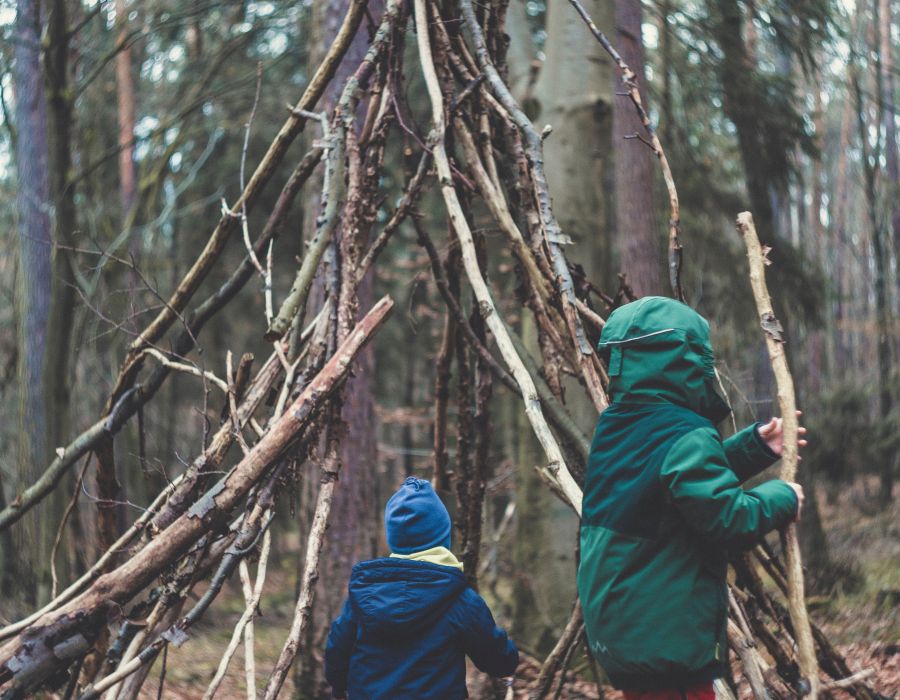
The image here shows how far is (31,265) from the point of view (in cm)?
729

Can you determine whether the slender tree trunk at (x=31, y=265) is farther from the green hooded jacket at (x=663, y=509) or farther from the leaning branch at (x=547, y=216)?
the green hooded jacket at (x=663, y=509)

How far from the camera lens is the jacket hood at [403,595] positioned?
113 inches

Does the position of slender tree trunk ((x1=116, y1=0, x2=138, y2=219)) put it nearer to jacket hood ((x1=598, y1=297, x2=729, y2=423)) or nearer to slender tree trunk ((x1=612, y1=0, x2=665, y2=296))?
slender tree trunk ((x1=612, y1=0, x2=665, y2=296))

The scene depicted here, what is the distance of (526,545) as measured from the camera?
22.1 ft

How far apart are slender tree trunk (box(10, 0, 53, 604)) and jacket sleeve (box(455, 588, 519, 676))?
491cm

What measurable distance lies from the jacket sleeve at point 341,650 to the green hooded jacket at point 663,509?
3.26 feet

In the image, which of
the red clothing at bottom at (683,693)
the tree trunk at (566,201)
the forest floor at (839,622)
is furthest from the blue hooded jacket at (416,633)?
the tree trunk at (566,201)

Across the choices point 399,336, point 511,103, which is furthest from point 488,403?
point 399,336

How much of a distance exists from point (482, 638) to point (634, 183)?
15.8ft

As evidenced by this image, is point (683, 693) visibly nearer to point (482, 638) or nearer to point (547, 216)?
point (482, 638)

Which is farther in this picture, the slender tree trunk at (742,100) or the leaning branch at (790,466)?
the slender tree trunk at (742,100)

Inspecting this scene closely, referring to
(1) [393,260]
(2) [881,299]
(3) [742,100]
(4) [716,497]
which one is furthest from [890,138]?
(4) [716,497]

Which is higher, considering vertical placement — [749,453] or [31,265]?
[31,265]

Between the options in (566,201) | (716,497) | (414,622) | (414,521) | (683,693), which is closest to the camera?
(716,497)
